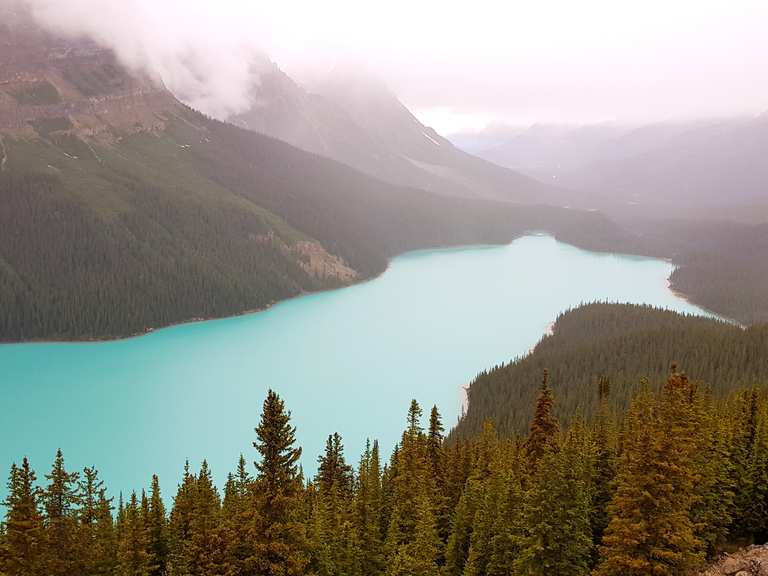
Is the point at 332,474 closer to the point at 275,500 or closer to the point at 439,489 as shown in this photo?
the point at 439,489

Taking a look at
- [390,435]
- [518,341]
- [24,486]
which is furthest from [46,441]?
[518,341]

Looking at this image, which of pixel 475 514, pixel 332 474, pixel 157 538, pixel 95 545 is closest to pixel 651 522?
pixel 475 514

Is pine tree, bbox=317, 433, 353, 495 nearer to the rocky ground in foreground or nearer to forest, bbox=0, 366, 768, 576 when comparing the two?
forest, bbox=0, 366, 768, 576

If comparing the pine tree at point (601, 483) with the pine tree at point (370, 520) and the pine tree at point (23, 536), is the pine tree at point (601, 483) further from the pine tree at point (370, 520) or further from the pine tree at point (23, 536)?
the pine tree at point (23, 536)

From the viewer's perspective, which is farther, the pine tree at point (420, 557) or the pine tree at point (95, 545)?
the pine tree at point (95, 545)

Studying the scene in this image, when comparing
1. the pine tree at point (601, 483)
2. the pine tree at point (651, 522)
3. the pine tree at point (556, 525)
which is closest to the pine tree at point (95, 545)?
the pine tree at point (556, 525)

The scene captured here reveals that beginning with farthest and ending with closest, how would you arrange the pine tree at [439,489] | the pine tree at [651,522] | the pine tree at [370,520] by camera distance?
the pine tree at [439,489]
the pine tree at [370,520]
the pine tree at [651,522]
